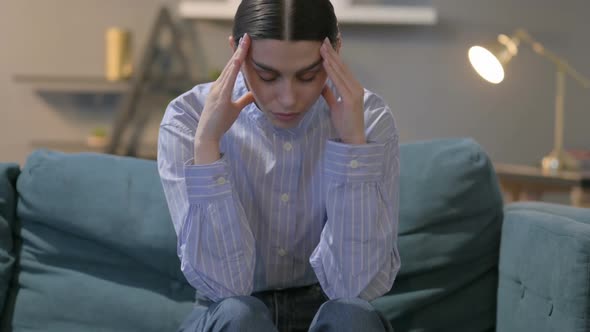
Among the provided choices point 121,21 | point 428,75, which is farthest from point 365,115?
point 121,21

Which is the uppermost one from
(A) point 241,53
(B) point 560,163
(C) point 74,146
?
(A) point 241,53

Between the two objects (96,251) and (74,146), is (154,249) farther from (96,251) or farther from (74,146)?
(74,146)

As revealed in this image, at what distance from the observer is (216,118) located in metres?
1.34

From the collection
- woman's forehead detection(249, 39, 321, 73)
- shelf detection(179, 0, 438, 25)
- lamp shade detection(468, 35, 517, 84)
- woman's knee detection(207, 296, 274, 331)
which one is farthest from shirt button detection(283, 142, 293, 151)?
shelf detection(179, 0, 438, 25)

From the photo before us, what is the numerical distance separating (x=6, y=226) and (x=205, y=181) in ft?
2.17

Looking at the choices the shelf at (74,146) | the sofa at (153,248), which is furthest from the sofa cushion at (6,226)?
the shelf at (74,146)

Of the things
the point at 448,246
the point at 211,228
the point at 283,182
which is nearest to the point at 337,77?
the point at 283,182

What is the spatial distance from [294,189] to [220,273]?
0.71 ft

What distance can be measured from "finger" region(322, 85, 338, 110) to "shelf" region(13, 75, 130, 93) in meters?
2.54

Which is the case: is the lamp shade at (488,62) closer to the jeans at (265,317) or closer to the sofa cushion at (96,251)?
the sofa cushion at (96,251)

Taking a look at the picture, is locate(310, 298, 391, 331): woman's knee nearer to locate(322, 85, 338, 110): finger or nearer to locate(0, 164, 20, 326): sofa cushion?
locate(322, 85, 338, 110): finger

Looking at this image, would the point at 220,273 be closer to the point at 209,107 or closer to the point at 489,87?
the point at 209,107

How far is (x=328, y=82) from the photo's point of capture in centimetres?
146

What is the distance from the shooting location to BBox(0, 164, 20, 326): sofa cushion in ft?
5.63
